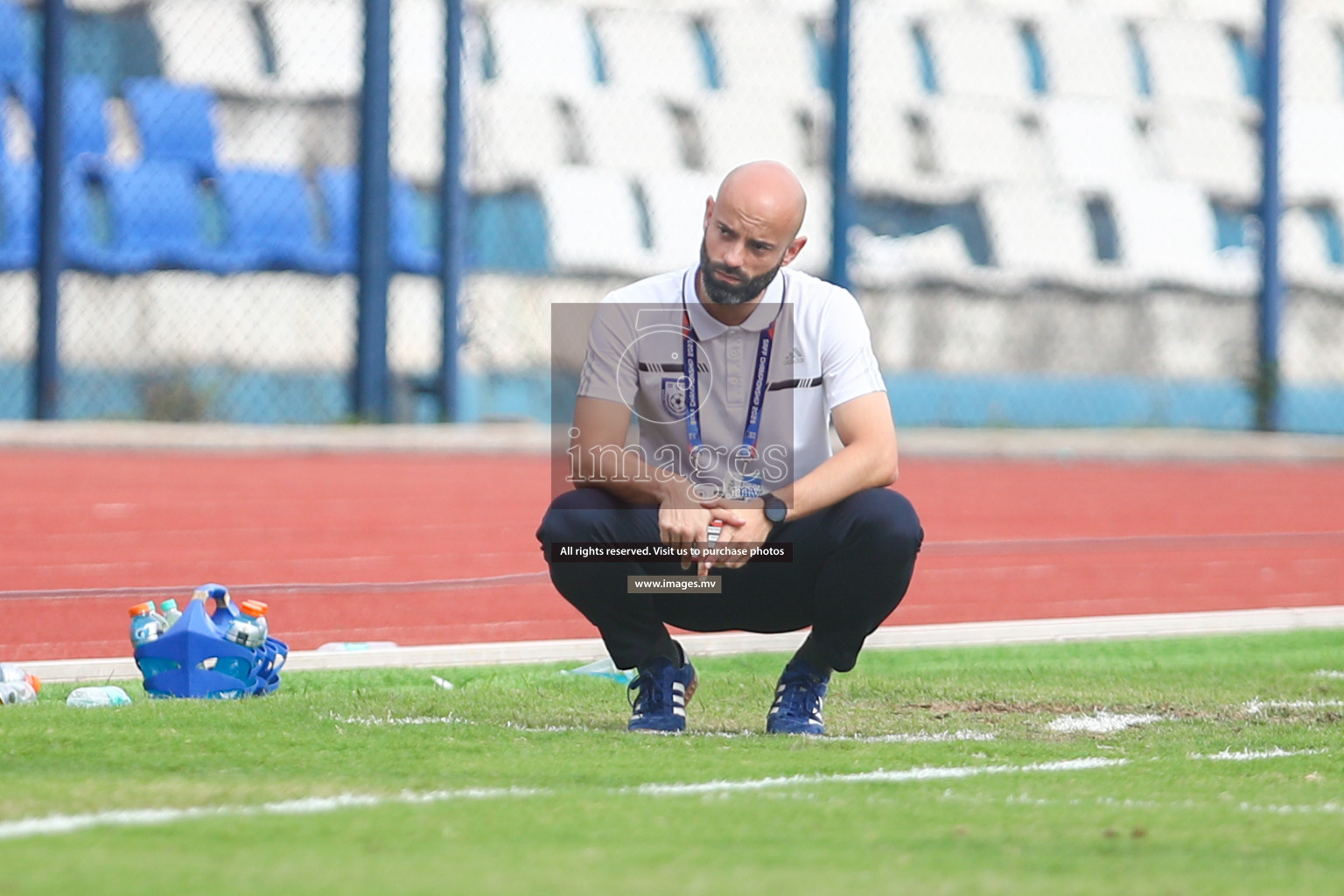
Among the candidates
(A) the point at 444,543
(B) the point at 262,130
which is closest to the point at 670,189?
(B) the point at 262,130

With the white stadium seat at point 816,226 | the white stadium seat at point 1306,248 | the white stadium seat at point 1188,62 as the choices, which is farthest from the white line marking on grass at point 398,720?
the white stadium seat at point 1188,62

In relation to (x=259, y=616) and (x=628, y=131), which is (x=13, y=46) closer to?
(x=628, y=131)

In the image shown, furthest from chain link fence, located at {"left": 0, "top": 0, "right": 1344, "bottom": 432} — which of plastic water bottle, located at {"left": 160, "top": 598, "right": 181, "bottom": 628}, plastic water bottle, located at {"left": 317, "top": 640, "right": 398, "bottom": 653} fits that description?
plastic water bottle, located at {"left": 160, "top": 598, "right": 181, "bottom": 628}

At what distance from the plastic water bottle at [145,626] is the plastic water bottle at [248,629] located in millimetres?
166

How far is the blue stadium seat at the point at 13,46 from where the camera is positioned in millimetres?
14266

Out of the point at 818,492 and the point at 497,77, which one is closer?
the point at 818,492

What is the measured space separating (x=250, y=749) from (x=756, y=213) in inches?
53.7

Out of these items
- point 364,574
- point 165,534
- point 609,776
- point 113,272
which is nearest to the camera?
point 609,776

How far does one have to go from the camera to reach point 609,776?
123 inches

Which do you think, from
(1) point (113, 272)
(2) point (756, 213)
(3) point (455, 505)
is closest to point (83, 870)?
(2) point (756, 213)

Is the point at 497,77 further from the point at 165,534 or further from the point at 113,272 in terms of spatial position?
the point at 165,534

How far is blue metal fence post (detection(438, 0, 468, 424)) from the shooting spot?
12.3 metres

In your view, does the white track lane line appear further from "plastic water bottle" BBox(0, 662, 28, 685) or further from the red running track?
the red running track

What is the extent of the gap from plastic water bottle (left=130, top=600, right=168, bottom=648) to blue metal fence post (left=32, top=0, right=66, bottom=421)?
7339mm
